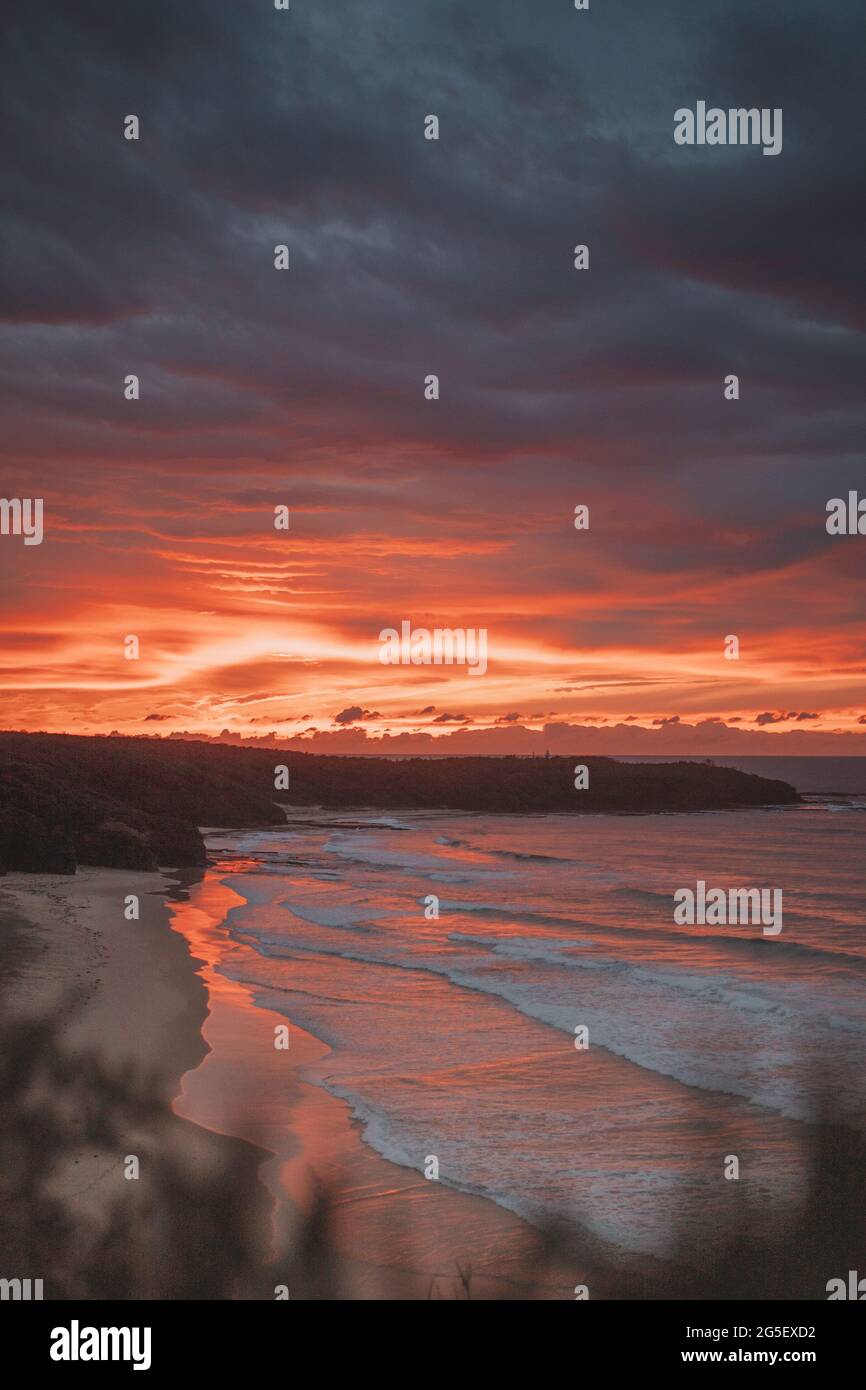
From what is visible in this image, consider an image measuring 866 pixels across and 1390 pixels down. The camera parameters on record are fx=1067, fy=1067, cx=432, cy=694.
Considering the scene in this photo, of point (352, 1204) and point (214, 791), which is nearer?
point (352, 1204)

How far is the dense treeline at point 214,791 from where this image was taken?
30.7 m

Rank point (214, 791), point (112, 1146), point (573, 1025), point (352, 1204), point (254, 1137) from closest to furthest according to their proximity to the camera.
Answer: point (352, 1204)
point (112, 1146)
point (254, 1137)
point (573, 1025)
point (214, 791)

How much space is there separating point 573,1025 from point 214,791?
50.0 m

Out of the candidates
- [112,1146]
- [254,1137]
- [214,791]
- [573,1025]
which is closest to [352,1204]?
[254,1137]

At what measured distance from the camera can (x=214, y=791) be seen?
63.8 metres

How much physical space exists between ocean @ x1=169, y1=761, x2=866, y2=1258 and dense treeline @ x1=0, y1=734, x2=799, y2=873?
3783 millimetres

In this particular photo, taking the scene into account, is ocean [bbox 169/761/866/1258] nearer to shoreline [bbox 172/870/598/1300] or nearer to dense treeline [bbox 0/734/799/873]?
shoreline [bbox 172/870/598/1300]

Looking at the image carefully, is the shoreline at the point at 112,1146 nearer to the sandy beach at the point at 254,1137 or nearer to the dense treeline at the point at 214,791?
the sandy beach at the point at 254,1137

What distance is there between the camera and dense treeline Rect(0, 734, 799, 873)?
3069 cm

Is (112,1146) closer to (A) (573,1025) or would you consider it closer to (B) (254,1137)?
(B) (254,1137)

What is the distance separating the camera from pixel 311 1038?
14.5 metres

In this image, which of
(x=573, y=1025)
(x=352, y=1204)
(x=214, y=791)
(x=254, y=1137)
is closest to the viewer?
(x=352, y=1204)

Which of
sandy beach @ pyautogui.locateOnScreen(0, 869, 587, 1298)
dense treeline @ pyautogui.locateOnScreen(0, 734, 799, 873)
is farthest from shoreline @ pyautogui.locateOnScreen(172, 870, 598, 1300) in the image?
dense treeline @ pyautogui.locateOnScreen(0, 734, 799, 873)
